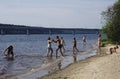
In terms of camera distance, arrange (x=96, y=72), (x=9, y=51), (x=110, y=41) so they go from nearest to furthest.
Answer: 1. (x=96, y=72)
2. (x=9, y=51)
3. (x=110, y=41)

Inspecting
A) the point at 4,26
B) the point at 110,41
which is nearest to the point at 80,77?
the point at 110,41

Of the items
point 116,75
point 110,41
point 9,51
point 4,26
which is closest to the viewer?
point 116,75

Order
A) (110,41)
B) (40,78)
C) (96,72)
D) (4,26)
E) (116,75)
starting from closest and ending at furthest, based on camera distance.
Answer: (116,75), (96,72), (40,78), (110,41), (4,26)

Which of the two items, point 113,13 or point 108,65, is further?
point 113,13

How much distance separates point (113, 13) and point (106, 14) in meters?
1.27

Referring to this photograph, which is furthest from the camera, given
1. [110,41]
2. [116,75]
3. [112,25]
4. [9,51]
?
[110,41]

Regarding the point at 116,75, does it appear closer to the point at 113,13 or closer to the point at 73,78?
the point at 73,78

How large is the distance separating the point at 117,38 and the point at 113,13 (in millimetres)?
3549

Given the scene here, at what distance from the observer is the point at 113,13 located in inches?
1981

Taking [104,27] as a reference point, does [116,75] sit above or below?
below

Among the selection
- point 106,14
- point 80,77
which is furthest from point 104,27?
point 80,77

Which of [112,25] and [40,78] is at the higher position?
[112,25]

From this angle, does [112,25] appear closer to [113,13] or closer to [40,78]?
[113,13]

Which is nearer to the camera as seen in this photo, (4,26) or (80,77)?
(80,77)
